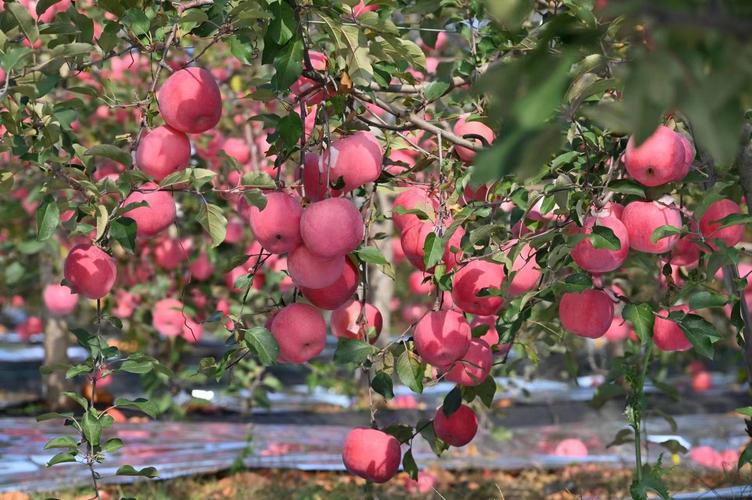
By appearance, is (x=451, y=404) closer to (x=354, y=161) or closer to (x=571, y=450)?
(x=354, y=161)

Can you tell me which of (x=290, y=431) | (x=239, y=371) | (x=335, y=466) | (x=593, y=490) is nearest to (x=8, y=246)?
(x=239, y=371)

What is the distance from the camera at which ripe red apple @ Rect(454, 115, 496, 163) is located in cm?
169

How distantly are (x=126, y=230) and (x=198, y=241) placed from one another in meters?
2.30

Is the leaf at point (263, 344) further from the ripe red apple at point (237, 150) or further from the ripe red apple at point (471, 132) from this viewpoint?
the ripe red apple at point (237, 150)

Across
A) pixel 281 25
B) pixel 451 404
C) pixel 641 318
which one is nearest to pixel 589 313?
pixel 641 318

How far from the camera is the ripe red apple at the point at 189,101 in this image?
1447 mm

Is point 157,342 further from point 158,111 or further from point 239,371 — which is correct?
point 158,111

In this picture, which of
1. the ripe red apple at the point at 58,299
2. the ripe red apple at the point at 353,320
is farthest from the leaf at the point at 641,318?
the ripe red apple at the point at 58,299

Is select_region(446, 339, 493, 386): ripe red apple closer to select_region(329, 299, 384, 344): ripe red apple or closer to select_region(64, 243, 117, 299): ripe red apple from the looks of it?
select_region(329, 299, 384, 344): ripe red apple

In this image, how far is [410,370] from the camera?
5.20 feet

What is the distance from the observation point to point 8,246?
418cm

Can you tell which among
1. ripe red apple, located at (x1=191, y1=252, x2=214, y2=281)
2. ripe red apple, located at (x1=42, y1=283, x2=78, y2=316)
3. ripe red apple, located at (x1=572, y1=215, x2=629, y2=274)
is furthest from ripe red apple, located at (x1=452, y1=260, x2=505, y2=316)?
ripe red apple, located at (x1=42, y1=283, x2=78, y2=316)

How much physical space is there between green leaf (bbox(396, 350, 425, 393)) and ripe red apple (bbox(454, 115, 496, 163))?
1.15 ft

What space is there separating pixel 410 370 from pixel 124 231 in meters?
0.49
